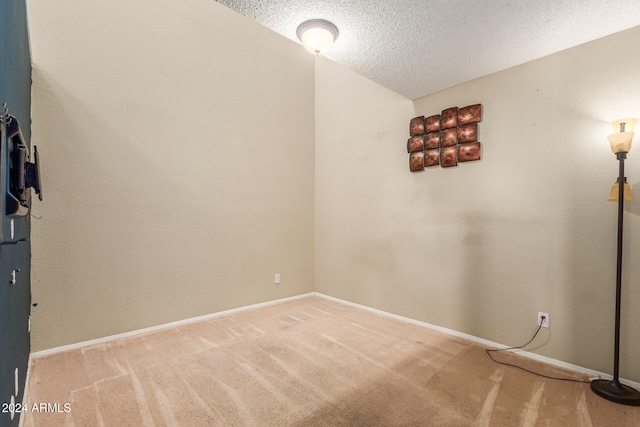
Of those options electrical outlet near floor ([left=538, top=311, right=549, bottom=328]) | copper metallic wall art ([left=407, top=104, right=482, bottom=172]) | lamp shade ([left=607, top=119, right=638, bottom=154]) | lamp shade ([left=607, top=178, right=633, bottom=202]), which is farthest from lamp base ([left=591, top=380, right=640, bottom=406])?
copper metallic wall art ([left=407, top=104, right=482, bottom=172])

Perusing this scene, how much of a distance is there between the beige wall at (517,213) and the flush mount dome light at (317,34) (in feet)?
4.94

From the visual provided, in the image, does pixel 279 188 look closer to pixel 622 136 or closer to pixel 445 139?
pixel 445 139

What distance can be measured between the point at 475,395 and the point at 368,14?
2.59 m

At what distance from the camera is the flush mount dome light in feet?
6.88

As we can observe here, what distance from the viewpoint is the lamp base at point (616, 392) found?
75.6 inches

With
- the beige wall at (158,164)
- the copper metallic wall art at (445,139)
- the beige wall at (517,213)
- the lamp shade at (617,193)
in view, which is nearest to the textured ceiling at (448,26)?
the beige wall at (517,213)

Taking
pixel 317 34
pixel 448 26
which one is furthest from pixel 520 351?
pixel 317 34

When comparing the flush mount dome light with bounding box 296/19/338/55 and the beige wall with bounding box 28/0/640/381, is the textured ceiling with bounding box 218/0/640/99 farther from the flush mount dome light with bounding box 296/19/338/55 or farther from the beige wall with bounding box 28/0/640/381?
the beige wall with bounding box 28/0/640/381

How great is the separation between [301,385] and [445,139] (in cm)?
256

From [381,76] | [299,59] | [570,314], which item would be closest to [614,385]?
[570,314]

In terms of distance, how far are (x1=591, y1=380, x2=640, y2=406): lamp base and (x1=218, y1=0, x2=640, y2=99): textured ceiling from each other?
2.40 meters

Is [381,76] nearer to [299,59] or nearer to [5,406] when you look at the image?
[299,59]

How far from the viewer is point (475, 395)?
202 centimetres

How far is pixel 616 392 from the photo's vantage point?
1.98 metres
